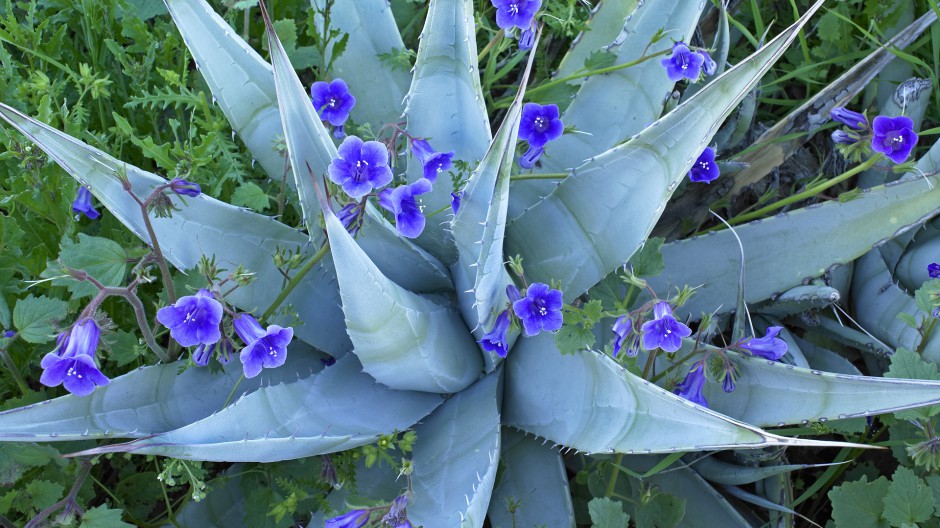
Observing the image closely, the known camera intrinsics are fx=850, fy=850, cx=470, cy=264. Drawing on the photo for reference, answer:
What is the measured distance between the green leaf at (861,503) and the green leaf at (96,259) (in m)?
1.56

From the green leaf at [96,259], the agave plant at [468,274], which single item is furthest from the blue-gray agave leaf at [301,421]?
the green leaf at [96,259]

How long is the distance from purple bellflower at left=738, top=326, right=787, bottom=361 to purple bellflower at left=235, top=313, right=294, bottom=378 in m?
0.89

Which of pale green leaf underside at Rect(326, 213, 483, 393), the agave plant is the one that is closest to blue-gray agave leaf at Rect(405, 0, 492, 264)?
the agave plant

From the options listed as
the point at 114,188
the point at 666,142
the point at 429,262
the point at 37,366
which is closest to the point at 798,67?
the point at 666,142

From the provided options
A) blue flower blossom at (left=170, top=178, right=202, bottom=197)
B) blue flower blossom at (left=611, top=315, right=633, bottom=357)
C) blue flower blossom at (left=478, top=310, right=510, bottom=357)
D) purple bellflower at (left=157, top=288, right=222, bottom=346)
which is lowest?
blue flower blossom at (left=478, top=310, right=510, bottom=357)

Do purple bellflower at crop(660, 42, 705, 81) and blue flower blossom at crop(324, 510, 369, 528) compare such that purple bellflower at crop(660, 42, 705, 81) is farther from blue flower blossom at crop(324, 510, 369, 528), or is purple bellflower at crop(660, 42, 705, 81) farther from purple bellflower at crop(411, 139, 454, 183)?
blue flower blossom at crop(324, 510, 369, 528)

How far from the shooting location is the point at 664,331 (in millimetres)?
1534

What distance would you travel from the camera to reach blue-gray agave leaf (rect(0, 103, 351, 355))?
159 cm

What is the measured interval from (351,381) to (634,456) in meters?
0.71

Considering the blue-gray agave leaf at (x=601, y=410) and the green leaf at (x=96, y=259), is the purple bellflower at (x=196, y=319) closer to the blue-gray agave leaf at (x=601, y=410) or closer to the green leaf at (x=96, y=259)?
the green leaf at (x=96, y=259)

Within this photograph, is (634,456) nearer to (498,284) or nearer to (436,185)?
(498,284)

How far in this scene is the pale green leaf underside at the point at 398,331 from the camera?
1.37 meters

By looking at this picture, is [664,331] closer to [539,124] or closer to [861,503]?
[539,124]

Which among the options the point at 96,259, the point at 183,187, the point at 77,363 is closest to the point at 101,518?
the point at 77,363
